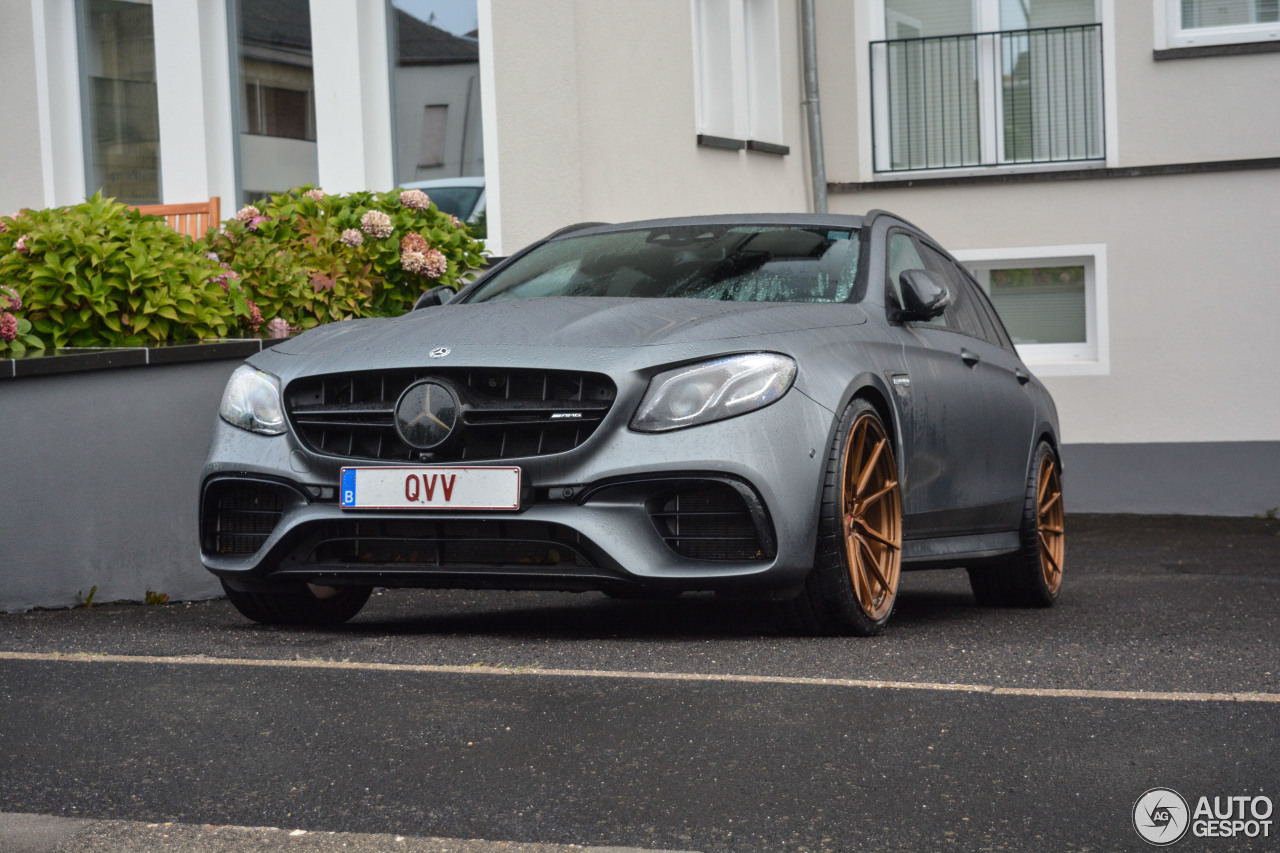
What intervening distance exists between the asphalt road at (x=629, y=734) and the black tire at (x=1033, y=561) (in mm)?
1515

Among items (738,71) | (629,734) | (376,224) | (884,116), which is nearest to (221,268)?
(376,224)

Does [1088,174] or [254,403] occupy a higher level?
[1088,174]

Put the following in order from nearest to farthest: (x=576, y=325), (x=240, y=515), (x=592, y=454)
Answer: (x=592, y=454)
(x=576, y=325)
(x=240, y=515)

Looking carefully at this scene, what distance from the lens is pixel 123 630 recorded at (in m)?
6.12

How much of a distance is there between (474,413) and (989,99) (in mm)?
13058

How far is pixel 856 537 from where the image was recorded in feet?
17.9

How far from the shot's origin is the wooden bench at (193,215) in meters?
11.1

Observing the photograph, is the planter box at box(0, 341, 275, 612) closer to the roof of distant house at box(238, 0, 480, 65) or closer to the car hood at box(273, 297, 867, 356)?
the car hood at box(273, 297, 867, 356)

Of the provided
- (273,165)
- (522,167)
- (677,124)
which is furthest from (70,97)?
(677,124)

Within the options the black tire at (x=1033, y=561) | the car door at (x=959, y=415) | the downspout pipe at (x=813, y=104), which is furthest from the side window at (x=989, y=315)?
the downspout pipe at (x=813, y=104)

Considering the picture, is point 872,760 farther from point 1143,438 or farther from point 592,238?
point 1143,438

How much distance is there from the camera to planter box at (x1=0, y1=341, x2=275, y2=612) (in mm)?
7301

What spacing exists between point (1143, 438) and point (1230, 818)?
14.1 meters

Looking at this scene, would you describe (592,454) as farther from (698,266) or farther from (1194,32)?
(1194,32)
